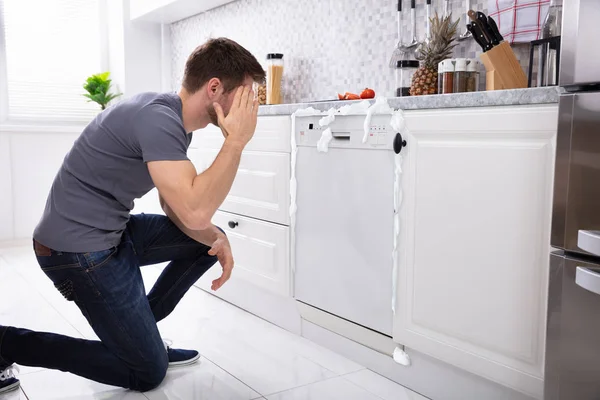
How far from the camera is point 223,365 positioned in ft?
6.67

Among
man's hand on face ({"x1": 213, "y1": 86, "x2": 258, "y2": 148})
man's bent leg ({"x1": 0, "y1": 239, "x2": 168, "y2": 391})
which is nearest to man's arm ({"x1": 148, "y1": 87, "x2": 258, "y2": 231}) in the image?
man's hand on face ({"x1": 213, "y1": 86, "x2": 258, "y2": 148})

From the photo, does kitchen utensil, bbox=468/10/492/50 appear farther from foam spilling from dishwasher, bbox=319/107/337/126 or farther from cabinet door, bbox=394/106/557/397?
foam spilling from dishwasher, bbox=319/107/337/126

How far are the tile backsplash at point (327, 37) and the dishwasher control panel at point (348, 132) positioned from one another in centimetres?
54

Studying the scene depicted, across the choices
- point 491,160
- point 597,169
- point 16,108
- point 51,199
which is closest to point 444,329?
point 491,160

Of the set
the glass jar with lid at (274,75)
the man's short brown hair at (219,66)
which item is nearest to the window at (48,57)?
the glass jar with lid at (274,75)

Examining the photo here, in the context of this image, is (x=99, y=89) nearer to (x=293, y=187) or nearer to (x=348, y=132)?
(x=293, y=187)

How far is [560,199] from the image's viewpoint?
4.11 ft

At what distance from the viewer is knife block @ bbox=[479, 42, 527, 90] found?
5.88 ft

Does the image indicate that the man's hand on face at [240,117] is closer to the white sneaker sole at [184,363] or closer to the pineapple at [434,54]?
the pineapple at [434,54]

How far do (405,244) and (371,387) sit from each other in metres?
0.50

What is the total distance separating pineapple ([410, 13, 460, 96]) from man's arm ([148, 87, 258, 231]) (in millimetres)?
722

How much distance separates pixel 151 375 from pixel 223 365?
1.12 ft

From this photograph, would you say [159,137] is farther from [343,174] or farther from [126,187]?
[343,174]

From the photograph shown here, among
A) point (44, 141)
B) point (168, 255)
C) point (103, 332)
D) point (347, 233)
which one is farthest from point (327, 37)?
point (44, 141)
